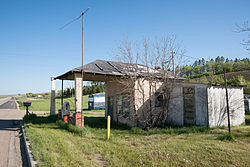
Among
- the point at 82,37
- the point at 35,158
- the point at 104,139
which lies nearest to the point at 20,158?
the point at 35,158

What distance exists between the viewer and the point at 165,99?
9961mm

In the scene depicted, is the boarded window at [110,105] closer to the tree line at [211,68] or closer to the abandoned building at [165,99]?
the abandoned building at [165,99]

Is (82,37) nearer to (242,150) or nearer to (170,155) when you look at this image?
(170,155)

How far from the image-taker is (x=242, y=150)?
17.9 ft

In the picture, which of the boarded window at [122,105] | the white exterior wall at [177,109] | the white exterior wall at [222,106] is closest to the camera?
the white exterior wall at [222,106]

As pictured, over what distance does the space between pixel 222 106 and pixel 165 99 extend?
3.43 metres

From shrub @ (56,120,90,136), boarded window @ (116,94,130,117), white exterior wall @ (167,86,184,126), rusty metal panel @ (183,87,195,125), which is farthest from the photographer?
boarded window @ (116,94,130,117)

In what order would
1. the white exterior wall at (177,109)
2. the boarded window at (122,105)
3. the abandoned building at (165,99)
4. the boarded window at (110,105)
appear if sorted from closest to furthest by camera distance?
the abandoned building at (165,99) < the white exterior wall at (177,109) < the boarded window at (122,105) < the boarded window at (110,105)

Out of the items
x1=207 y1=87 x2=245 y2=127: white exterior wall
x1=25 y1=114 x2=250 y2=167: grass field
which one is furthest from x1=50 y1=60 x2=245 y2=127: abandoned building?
x1=25 y1=114 x2=250 y2=167: grass field

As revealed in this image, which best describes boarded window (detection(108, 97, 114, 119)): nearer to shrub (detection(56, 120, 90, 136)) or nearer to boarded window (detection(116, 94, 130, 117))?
boarded window (detection(116, 94, 130, 117))

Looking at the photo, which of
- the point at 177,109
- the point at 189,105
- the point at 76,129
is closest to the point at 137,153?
the point at 76,129

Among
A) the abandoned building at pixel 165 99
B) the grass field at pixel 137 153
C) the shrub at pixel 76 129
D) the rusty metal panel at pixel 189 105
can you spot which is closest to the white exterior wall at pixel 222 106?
the abandoned building at pixel 165 99

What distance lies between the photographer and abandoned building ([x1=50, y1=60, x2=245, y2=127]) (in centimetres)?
951

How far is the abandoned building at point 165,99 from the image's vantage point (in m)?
9.51
